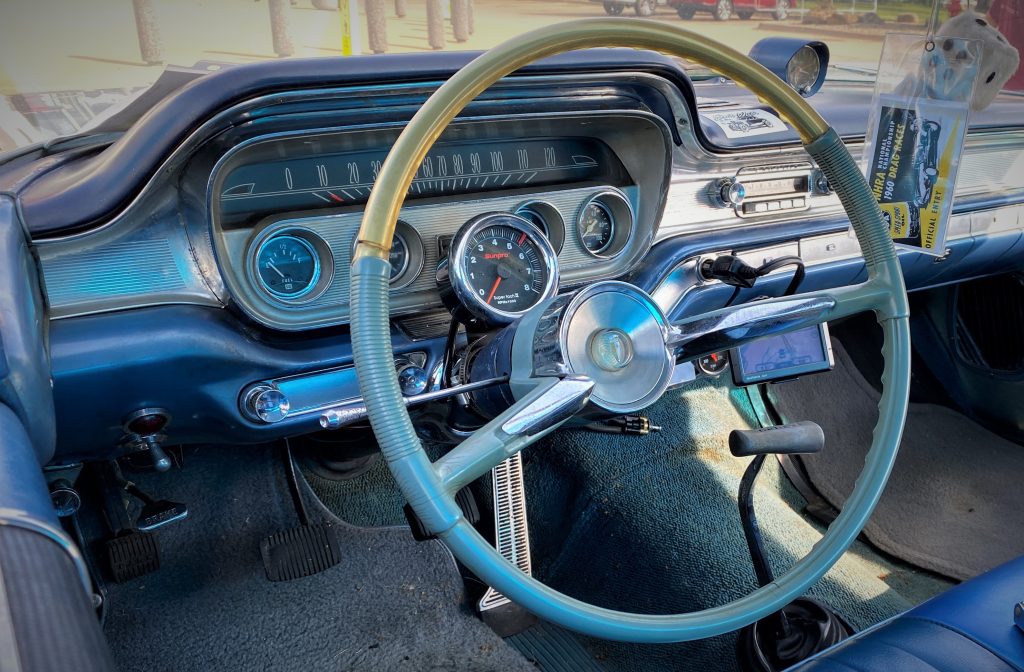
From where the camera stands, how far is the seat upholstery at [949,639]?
1.06m

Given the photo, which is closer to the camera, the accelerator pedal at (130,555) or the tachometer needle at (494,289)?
the tachometer needle at (494,289)

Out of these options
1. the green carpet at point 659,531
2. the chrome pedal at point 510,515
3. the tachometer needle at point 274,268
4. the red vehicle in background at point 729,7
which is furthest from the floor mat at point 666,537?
the red vehicle in background at point 729,7

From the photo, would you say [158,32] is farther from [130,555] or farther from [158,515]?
[158,515]

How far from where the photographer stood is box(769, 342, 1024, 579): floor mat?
2348 mm

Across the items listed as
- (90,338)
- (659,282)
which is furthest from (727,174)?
(90,338)

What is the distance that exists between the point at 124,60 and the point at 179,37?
1.51ft

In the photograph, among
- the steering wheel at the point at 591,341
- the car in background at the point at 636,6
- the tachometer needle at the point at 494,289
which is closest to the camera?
the steering wheel at the point at 591,341

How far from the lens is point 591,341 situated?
39.6 inches

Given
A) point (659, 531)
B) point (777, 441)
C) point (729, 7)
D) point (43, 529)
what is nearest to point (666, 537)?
point (659, 531)

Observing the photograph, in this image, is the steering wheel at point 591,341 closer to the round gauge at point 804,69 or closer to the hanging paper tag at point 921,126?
the hanging paper tag at point 921,126

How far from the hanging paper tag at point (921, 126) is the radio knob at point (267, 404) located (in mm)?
1224

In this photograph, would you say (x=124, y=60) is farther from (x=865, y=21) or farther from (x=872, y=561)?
(x=872, y=561)

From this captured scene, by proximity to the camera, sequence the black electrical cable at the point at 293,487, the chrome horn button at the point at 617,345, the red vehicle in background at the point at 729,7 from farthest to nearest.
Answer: the red vehicle in background at the point at 729,7 < the black electrical cable at the point at 293,487 < the chrome horn button at the point at 617,345

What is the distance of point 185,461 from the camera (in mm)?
2057
